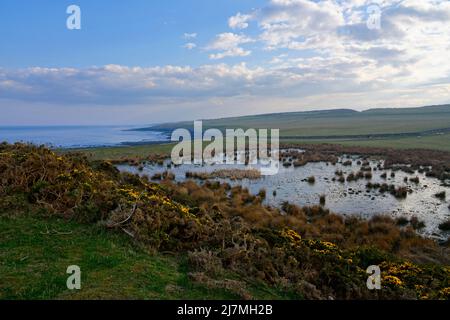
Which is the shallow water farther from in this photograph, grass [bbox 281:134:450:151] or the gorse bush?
grass [bbox 281:134:450:151]

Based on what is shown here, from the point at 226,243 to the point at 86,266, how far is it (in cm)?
361

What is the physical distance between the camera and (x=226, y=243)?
29.7ft

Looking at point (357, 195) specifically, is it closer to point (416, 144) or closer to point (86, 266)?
point (86, 266)

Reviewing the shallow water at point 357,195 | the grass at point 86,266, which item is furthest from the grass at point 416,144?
the grass at point 86,266

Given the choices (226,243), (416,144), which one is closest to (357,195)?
(226,243)

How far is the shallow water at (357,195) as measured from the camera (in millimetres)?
20297

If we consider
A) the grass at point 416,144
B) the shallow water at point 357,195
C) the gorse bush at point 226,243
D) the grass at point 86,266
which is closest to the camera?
the grass at point 86,266

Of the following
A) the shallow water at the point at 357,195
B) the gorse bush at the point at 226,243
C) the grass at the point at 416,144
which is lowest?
the shallow water at the point at 357,195

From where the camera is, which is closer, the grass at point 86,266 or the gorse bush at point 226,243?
the grass at point 86,266

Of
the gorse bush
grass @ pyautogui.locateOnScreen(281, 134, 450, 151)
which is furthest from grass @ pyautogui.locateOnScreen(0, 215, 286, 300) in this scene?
grass @ pyautogui.locateOnScreen(281, 134, 450, 151)

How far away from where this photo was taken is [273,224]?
653 inches

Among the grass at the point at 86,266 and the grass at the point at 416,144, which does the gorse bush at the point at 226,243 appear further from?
the grass at the point at 416,144

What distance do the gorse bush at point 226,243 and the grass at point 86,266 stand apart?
0.43 meters

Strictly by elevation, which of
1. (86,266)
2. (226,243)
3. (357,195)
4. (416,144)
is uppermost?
(416,144)
